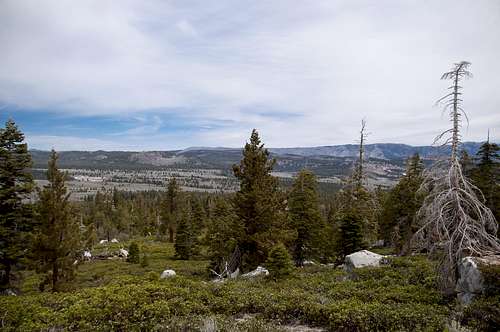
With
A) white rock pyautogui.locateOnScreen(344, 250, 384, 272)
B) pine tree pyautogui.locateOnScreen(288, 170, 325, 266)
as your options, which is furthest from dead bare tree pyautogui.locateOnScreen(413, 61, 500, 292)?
pine tree pyautogui.locateOnScreen(288, 170, 325, 266)

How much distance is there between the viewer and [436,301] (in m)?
10.8

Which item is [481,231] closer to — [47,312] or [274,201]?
[274,201]

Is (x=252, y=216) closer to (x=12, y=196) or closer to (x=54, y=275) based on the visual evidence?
(x=54, y=275)

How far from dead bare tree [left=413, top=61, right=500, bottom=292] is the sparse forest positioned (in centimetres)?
4

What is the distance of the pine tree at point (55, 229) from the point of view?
16.5m

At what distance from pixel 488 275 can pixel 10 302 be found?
14.7m

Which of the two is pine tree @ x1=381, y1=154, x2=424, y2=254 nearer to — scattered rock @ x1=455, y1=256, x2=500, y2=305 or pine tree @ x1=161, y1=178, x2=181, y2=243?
scattered rock @ x1=455, y1=256, x2=500, y2=305

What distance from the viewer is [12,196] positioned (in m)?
19.0

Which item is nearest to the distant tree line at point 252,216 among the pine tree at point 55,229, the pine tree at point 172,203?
the pine tree at point 55,229

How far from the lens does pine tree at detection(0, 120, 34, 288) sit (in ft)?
60.6

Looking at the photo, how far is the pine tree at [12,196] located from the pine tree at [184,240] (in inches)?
946

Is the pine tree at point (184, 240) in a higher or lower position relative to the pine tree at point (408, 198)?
lower

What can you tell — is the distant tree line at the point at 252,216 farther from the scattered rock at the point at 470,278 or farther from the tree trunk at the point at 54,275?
the scattered rock at the point at 470,278

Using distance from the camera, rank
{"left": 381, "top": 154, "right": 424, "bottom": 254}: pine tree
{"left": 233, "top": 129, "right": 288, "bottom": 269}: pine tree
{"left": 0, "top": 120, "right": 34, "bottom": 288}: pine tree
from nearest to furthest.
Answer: {"left": 0, "top": 120, "right": 34, "bottom": 288}: pine tree
{"left": 233, "top": 129, "right": 288, "bottom": 269}: pine tree
{"left": 381, "top": 154, "right": 424, "bottom": 254}: pine tree
